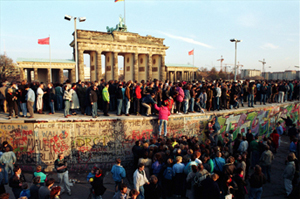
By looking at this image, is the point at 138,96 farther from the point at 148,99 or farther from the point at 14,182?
the point at 14,182

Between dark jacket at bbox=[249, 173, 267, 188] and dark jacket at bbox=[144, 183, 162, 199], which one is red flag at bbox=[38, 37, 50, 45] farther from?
dark jacket at bbox=[249, 173, 267, 188]

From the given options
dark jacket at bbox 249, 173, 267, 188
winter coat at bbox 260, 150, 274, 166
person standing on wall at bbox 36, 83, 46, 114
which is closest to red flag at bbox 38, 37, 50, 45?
person standing on wall at bbox 36, 83, 46, 114

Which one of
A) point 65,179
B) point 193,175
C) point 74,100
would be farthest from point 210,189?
point 74,100

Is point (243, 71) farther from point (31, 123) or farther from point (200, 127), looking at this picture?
point (31, 123)

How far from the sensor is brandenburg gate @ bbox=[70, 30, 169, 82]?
3816 cm

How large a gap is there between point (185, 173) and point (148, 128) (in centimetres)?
459

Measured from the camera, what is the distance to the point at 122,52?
4253cm

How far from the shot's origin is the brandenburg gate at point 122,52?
38.2 meters

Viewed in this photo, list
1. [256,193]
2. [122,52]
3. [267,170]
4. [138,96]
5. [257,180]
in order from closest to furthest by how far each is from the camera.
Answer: [257,180]
[256,193]
[267,170]
[138,96]
[122,52]

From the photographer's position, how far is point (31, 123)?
937 centimetres

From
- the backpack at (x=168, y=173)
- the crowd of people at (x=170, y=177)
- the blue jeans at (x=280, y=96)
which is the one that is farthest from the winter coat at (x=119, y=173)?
the blue jeans at (x=280, y=96)

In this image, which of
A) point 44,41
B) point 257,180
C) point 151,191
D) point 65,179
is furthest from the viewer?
point 44,41

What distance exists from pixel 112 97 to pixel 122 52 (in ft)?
105

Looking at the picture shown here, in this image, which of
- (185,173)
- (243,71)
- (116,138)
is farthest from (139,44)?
(243,71)
